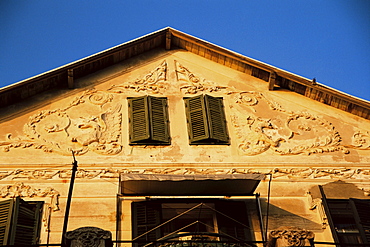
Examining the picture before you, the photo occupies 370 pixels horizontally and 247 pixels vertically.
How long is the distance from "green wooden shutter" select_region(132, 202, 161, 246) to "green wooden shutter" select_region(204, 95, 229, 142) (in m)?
2.67

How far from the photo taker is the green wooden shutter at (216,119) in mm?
15719

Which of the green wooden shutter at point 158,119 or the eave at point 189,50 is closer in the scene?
the green wooden shutter at point 158,119

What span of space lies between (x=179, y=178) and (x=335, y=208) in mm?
3497

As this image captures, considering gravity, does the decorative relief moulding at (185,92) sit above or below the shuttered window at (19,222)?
above

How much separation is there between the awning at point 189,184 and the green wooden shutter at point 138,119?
1891 mm

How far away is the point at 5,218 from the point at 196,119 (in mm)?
5252

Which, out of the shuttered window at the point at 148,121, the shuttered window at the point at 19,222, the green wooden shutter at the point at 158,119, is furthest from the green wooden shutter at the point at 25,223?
the green wooden shutter at the point at 158,119

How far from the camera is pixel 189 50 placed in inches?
717

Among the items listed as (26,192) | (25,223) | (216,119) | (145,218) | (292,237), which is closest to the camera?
(292,237)

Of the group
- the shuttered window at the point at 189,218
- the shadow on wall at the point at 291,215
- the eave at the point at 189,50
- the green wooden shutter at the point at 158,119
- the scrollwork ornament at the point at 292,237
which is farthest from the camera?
the eave at the point at 189,50

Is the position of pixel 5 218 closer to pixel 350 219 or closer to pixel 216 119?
pixel 216 119

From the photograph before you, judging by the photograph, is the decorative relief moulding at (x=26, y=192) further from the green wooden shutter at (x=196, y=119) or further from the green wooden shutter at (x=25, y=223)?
the green wooden shutter at (x=196, y=119)

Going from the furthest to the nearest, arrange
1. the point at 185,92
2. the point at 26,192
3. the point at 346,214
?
the point at 185,92 < the point at 346,214 < the point at 26,192

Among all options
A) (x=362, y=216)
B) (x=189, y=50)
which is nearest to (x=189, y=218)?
(x=362, y=216)
